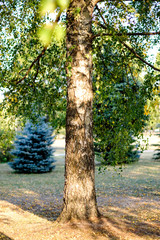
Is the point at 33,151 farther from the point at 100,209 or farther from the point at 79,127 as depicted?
the point at 79,127

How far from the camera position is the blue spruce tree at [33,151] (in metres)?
14.1

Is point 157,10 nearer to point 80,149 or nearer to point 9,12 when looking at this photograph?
point 9,12

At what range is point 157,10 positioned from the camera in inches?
251

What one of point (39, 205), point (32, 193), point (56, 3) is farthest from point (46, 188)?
point (56, 3)

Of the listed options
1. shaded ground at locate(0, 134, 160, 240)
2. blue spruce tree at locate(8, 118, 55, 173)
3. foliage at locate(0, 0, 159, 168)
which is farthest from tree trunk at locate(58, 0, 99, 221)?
blue spruce tree at locate(8, 118, 55, 173)

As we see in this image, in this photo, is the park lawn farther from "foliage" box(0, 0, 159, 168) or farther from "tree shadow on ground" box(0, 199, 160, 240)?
"foliage" box(0, 0, 159, 168)

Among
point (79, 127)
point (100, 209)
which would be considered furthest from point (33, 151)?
point (79, 127)

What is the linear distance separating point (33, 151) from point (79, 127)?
33.5ft

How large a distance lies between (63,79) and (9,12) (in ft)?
6.07

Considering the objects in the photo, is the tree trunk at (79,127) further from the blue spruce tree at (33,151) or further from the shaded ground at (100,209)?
the blue spruce tree at (33,151)

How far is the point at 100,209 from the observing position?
6.39 metres

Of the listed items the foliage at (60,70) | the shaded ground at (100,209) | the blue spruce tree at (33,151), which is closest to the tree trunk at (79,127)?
the shaded ground at (100,209)

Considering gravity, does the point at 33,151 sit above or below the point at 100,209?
above

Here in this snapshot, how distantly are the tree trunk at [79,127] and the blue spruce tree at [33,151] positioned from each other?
973 centimetres
